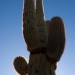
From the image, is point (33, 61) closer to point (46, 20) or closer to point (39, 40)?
point (39, 40)

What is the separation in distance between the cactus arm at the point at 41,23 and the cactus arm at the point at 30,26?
0.61ft

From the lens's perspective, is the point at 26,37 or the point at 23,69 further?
the point at 23,69

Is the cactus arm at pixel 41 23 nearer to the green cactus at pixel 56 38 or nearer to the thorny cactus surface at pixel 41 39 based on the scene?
the thorny cactus surface at pixel 41 39

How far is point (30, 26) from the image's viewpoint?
855 centimetres

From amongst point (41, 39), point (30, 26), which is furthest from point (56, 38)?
point (30, 26)

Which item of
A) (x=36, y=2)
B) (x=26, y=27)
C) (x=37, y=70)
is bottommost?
(x=37, y=70)

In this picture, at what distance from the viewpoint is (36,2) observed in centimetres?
913

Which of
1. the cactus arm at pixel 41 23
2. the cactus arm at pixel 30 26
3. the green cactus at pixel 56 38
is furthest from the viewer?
the cactus arm at pixel 41 23

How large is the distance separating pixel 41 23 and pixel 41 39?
0.53 meters

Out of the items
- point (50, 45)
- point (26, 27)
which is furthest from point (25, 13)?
point (50, 45)

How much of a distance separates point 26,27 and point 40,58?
989mm

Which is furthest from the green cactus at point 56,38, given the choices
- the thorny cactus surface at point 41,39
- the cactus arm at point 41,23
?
the cactus arm at point 41,23

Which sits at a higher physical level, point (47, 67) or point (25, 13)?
point (25, 13)

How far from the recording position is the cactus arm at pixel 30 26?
8.46 metres
